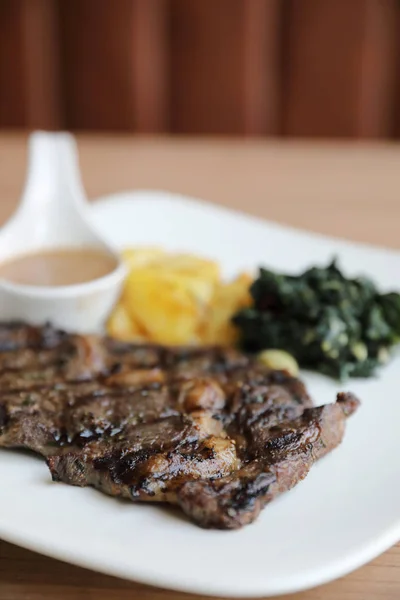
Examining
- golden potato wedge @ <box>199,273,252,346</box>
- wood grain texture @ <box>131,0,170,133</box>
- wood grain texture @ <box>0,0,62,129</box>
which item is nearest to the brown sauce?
golden potato wedge @ <box>199,273,252,346</box>

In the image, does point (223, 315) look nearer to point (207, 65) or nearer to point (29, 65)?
point (207, 65)

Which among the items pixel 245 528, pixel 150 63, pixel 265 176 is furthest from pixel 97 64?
pixel 245 528

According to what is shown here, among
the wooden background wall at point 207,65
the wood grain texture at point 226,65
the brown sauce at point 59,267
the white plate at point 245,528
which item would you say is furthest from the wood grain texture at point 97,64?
the white plate at point 245,528

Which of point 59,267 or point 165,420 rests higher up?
point 165,420

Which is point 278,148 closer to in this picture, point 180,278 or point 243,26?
point 243,26

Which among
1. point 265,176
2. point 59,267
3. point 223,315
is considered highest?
point 59,267

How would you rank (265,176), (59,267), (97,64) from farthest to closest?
(97,64) < (265,176) < (59,267)
